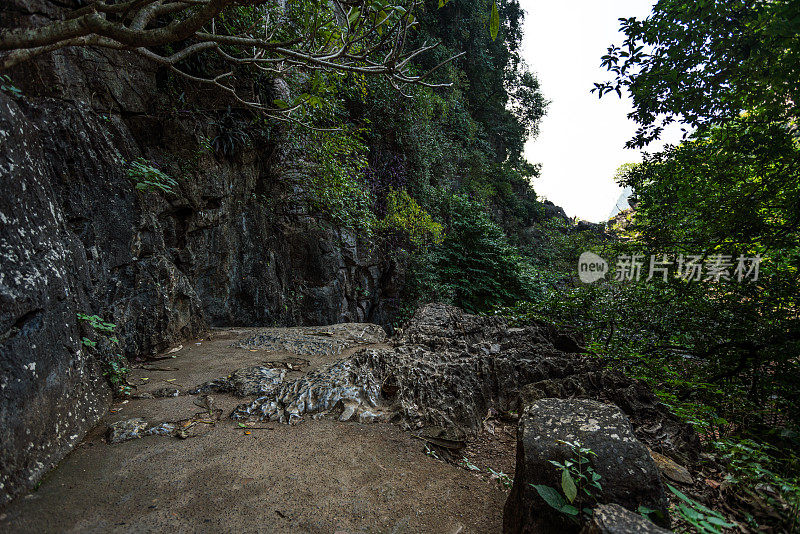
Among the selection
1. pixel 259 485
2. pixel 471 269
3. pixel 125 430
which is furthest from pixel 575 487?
pixel 471 269

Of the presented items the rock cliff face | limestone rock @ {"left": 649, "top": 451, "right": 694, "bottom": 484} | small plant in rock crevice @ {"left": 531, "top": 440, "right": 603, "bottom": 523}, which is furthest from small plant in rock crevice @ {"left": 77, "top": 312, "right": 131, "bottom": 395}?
limestone rock @ {"left": 649, "top": 451, "right": 694, "bottom": 484}

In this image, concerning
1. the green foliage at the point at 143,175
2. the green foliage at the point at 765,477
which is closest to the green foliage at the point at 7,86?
the green foliage at the point at 143,175

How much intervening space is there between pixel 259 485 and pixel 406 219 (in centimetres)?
884

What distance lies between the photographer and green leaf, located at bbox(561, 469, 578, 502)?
147cm

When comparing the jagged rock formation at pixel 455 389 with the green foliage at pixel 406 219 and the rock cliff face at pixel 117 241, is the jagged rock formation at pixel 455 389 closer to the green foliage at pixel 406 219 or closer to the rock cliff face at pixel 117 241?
the rock cliff face at pixel 117 241

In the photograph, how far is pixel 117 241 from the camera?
391 centimetres

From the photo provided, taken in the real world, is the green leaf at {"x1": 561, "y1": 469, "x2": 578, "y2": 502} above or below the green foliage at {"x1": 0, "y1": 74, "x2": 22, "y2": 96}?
below

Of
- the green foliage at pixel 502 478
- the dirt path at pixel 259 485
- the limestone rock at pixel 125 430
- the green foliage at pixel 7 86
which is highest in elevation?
the green foliage at pixel 7 86

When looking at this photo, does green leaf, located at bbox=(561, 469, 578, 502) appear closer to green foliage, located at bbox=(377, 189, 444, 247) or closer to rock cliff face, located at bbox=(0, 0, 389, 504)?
rock cliff face, located at bbox=(0, 0, 389, 504)

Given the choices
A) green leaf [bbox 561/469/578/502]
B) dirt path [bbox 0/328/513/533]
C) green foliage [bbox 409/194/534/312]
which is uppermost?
green foliage [bbox 409/194/534/312]

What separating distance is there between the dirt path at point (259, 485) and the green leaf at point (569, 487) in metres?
0.63

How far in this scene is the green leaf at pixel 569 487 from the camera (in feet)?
4.82

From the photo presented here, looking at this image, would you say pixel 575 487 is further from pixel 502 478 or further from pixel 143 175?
pixel 143 175

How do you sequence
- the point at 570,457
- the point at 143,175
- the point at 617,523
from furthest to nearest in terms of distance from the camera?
1. the point at 143,175
2. the point at 570,457
3. the point at 617,523
